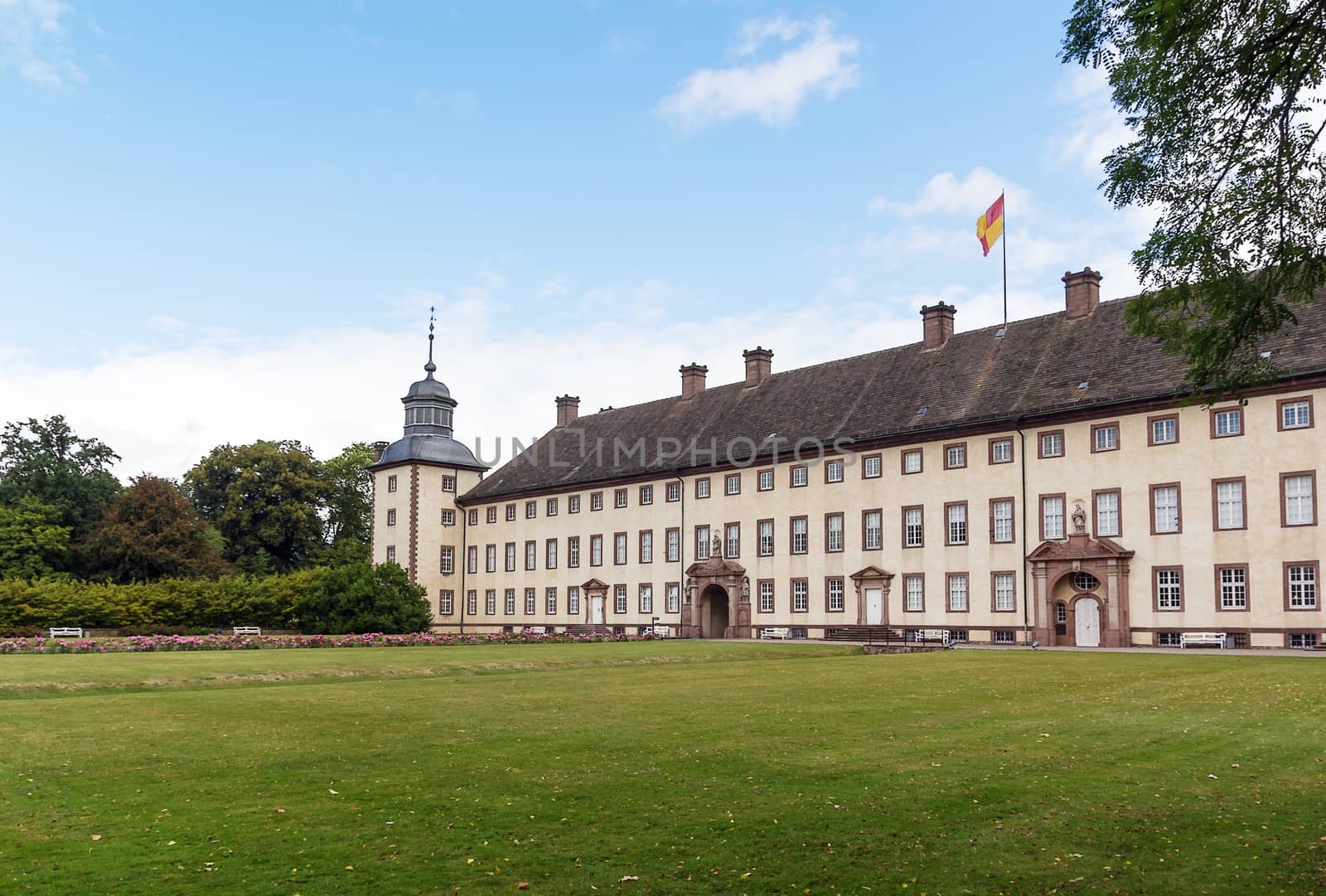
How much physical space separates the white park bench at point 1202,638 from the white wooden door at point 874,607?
38.6 feet

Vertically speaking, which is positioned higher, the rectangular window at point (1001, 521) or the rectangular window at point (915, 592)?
the rectangular window at point (1001, 521)

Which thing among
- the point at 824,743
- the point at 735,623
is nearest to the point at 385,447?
the point at 735,623

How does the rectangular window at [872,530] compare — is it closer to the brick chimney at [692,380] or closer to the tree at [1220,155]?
the brick chimney at [692,380]

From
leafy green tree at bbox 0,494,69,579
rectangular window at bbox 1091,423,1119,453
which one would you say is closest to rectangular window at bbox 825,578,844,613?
rectangular window at bbox 1091,423,1119,453

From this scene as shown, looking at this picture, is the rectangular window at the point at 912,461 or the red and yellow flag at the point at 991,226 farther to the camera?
the red and yellow flag at the point at 991,226

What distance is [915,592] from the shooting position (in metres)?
45.9

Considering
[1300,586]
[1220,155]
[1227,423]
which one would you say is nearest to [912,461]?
[1227,423]

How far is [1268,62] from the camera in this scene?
9.09 meters

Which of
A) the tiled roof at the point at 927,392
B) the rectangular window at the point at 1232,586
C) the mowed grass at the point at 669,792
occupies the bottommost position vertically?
the mowed grass at the point at 669,792

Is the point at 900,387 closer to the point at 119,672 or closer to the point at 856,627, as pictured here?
the point at 856,627

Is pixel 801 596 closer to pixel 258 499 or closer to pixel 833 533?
pixel 833 533

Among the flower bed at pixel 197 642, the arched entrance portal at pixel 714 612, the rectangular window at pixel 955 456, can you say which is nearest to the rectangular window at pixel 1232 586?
the rectangular window at pixel 955 456

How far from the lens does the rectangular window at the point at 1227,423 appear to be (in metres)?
37.4

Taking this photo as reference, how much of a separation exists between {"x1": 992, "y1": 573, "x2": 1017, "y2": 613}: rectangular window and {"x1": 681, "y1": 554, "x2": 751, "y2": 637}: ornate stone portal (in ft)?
39.9
